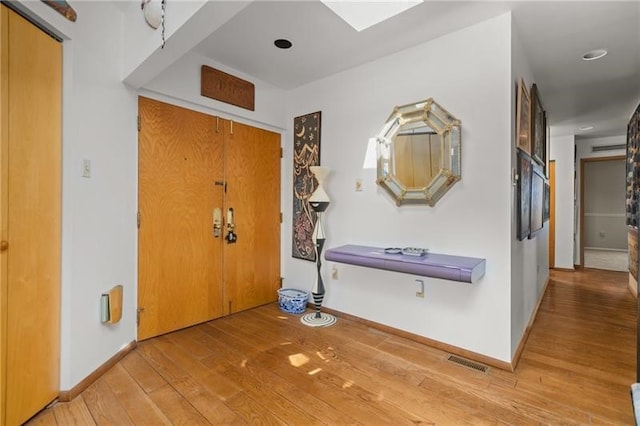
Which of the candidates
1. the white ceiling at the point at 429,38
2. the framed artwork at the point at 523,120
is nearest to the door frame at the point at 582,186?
the white ceiling at the point at 429,38

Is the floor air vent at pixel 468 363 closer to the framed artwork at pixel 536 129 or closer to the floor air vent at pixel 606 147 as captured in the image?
the framed artwork at pixel 536 129

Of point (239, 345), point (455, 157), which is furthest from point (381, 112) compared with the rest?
point (239, 345)

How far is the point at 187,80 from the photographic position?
8.97 feet

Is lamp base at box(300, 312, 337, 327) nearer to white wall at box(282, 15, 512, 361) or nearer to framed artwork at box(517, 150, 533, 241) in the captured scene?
white wall at box(282, 15, 512, 361)

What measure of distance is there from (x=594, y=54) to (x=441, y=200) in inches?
79.5

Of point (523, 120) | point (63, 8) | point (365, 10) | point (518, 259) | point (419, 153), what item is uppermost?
point (365, 10)

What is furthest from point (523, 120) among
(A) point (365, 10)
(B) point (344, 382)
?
(B) point (344, 382)

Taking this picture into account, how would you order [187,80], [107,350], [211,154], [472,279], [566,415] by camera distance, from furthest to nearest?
[211,154], [187,80], [107,350], [472,279], [566,415]

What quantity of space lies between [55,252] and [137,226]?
2.28ft

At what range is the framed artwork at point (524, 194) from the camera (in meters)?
2.45

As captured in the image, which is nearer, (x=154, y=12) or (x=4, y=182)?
(x=4, y=182)

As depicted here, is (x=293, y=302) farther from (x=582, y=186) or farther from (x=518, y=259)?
(x=582, y=186)

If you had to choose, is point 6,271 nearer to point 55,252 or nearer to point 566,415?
point 55,252

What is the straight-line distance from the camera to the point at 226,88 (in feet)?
10.00
